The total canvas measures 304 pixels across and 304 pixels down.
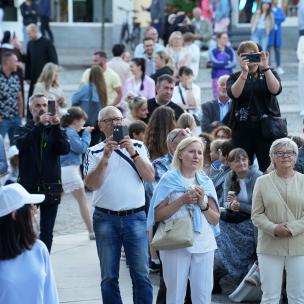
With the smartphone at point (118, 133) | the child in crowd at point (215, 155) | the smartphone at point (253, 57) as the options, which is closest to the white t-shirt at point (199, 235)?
the smartphone at point (118, 133)

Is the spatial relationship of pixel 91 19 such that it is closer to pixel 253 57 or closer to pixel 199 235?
pixel 253 57

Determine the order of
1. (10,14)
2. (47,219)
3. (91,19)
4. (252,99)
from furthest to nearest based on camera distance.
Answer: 1. (91,19)
2. (10,14)
3. (252,99)
4. (47,219)

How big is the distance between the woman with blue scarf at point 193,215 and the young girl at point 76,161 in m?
3.99

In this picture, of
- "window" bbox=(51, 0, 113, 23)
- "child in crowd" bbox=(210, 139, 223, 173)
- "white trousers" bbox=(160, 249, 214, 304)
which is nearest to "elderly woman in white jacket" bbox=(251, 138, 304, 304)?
"white trousers" bbox=(160, 249, 214, 304)

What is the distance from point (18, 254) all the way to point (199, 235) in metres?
2.64

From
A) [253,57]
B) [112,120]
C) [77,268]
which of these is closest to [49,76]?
[77,268]

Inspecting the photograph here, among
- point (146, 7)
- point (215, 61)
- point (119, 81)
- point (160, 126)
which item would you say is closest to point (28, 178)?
point (160, 126)

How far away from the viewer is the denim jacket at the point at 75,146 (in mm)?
12180

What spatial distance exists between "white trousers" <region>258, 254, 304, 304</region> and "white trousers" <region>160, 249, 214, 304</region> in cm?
71

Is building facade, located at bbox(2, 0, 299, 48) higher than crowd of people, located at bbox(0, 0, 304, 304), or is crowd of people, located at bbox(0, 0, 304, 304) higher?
crowd of people, located at bbox(0, 0, 304, 304)

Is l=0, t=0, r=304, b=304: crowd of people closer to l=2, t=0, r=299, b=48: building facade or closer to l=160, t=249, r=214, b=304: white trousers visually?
l=160, t=249, r=214, b=304: white trousers

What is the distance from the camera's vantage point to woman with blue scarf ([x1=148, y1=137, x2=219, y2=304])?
821cm

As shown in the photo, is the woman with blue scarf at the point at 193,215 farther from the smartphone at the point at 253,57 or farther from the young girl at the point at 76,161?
the young girl at the point at 76,161

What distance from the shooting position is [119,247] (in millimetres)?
8586
